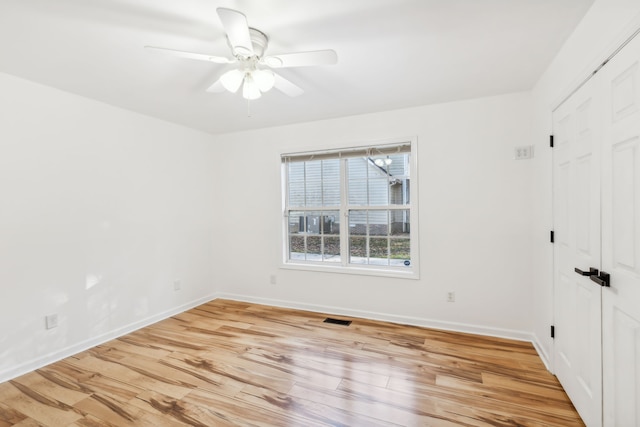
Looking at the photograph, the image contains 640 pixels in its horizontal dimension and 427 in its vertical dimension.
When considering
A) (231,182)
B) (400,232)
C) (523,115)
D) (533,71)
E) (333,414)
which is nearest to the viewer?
(333,414)

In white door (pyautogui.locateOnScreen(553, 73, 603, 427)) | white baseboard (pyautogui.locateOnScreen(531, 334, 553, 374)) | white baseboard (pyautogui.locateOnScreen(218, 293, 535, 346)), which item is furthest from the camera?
white baseboard (pyautogui.locateOnScreen(218, 293, 535, 346))

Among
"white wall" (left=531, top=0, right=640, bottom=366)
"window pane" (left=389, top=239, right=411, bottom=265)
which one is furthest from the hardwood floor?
"window pane" (left=389, top=239, right=411, bottom=265)

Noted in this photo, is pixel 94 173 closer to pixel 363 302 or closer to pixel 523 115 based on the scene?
pixel 363 302

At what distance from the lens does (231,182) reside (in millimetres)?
4223

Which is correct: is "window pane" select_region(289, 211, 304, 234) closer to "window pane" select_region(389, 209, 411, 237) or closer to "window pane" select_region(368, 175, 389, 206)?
"window pane" select_region(368, 175, 389, 206)

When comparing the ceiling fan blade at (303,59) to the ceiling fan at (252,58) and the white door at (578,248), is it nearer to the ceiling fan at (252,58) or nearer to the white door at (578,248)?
the ceiling fan at (252,58)

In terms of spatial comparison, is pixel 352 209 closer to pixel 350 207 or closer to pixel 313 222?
pixel 350 207

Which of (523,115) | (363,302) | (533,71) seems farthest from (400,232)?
(533,71)

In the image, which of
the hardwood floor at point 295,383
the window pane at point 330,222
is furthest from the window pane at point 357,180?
the hardwood floor at point 295,383

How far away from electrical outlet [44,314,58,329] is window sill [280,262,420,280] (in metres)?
2.26

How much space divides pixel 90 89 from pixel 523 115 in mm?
4000

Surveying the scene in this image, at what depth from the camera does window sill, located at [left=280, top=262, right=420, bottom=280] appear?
130 inches

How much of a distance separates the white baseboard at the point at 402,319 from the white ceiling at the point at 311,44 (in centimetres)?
233

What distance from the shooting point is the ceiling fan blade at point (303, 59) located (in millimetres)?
1693
